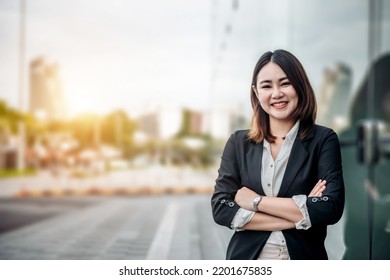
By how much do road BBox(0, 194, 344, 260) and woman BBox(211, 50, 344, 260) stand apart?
0.29 m

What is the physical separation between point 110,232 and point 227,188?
2274 millimetres

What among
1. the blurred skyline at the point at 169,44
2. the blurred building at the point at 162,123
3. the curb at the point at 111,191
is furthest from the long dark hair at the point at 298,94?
the curb at the point at 111,191

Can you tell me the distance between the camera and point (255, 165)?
2.05m

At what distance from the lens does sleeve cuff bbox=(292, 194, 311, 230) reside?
1955 mm

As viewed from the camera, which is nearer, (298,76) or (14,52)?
(298,76)

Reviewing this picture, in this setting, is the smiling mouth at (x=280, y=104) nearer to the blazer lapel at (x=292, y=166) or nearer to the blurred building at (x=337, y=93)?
the blazer lapel at (x=292, y=166)

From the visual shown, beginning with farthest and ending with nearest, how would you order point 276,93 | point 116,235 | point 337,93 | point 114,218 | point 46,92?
point 46,92 < point 114,218 < point 337,93 < point 116,235 < point 276,93

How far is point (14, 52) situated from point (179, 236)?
3.03 m

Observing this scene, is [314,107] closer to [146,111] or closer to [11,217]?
[146,111]

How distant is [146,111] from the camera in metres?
5.39

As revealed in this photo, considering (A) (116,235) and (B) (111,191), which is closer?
(A) (116,235)

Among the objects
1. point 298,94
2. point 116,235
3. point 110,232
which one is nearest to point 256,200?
point 298,94

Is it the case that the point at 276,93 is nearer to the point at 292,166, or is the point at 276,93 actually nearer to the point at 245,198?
the point at 292,166
